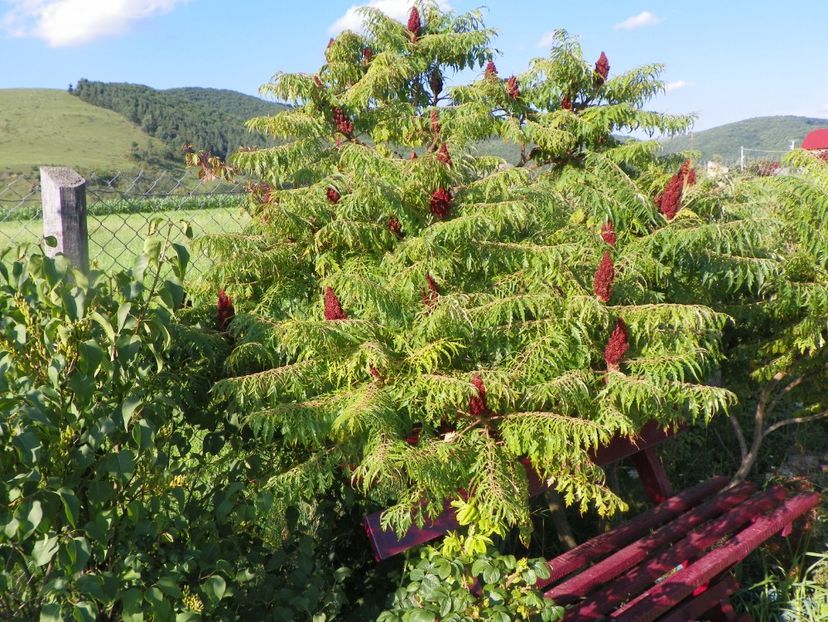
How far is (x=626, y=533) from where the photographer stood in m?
3.37

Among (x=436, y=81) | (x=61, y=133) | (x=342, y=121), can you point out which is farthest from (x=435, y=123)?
(x=61, y=133)

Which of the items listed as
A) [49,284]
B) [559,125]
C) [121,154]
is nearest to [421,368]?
[49,284]

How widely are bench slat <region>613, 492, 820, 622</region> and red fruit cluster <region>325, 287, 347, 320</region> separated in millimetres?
1510

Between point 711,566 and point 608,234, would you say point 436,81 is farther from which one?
point 711,566

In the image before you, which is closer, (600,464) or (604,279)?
(604,279)

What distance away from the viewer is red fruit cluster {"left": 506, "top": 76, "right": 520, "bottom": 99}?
4.09m

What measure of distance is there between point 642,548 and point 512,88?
241cm

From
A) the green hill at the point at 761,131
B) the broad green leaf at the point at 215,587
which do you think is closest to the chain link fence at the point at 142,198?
the broad green leaf at the point at 215,587

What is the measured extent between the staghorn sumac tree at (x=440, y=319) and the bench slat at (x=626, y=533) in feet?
1.11

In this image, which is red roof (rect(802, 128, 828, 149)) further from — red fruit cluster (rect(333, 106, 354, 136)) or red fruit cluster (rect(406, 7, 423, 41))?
red fruit cluster (rect(333, 106, 354, 136))

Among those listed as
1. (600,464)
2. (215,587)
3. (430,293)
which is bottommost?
(600,464)

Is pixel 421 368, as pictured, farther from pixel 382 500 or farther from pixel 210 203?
pixel 210 203

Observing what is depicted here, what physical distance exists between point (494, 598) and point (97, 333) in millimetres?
1313

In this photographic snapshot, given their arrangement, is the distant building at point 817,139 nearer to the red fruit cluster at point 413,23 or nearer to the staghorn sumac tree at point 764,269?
the staghorn sumac tree at point 764,269
